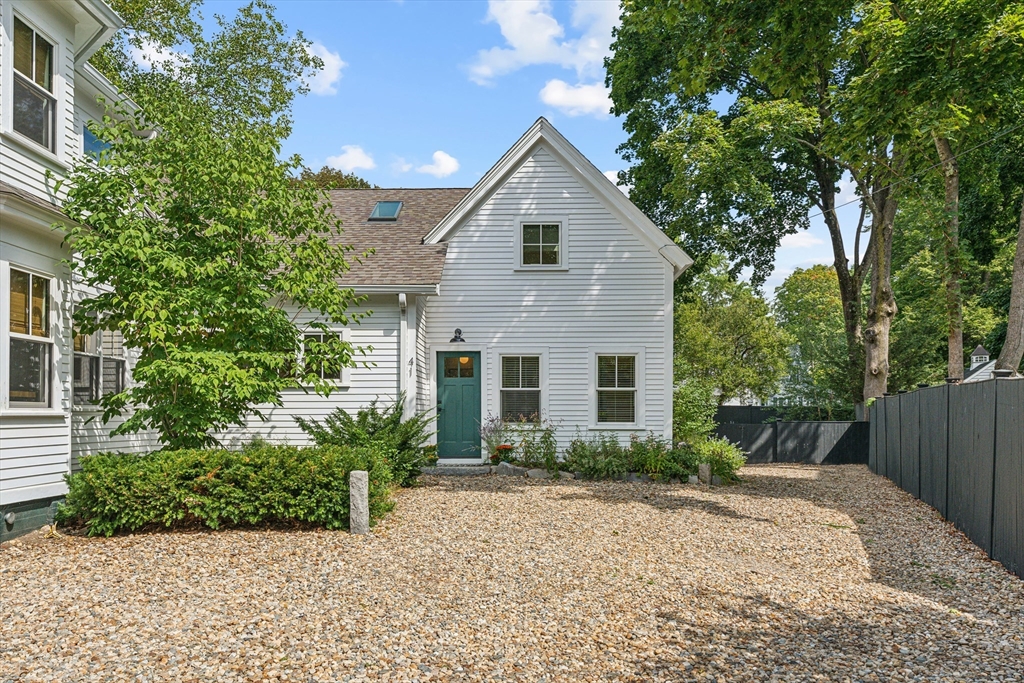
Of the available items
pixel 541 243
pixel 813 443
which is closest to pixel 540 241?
pixel 541 243

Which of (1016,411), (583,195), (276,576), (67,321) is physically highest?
(583,195)

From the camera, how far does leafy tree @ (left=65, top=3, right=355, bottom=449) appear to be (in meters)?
8.37

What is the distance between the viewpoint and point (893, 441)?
14633 millimetres

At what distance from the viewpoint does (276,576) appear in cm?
664

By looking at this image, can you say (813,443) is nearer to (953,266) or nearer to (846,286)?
(846,286)

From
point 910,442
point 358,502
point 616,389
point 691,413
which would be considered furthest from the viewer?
point 691,413

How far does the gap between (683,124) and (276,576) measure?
15951 millimetres

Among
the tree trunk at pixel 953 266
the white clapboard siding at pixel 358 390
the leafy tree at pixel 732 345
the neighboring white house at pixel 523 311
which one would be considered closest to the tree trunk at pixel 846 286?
the tree trunk at pixel 953 266

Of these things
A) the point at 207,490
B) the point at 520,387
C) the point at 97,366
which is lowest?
the point at 207,490

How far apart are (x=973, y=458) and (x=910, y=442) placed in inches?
177

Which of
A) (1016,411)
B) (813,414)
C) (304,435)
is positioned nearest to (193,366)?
(304,435)

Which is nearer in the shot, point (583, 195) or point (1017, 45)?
point (1017, 45)

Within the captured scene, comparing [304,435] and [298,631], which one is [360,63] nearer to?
[304,435]

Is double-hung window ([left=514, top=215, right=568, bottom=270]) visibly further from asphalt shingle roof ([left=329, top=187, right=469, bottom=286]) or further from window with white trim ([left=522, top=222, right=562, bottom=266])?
asphalt shingle roof ([left=329, top=187, right=469, bottom=286])
